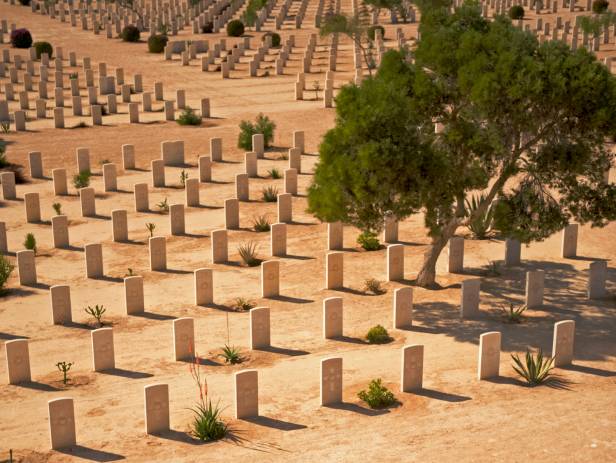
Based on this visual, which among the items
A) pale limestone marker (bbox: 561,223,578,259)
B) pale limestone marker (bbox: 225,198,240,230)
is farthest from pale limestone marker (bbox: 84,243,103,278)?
pale limestone marker (bbox: 561,223,578,259)

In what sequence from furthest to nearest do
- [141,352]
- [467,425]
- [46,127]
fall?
[46,127] < [141,352] < [467,425]

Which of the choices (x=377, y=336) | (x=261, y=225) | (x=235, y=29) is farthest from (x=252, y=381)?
(x=235, y=29)

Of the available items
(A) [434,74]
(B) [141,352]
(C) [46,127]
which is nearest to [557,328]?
(A) [434,74]

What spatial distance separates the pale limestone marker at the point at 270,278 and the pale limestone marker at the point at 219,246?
219 centimetres

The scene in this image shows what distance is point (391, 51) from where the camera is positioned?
17250 mm

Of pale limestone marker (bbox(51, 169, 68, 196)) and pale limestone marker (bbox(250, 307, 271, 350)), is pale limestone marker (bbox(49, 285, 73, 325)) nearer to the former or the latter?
pale limestone marker (bbox(250, 307, 271, 350))

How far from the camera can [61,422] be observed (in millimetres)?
12586

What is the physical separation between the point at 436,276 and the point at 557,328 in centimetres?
444

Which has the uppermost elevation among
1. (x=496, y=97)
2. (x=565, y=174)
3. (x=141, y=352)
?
(x=496, y=97)

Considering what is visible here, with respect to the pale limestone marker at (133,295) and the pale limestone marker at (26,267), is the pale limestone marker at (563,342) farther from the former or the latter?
the pale limestone marker at (26,267)

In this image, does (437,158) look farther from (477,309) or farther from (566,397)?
(566,397)

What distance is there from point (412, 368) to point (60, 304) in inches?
248

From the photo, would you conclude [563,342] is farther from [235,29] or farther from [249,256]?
[235,29]

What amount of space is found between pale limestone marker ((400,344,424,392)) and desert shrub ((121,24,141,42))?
37648 mm
